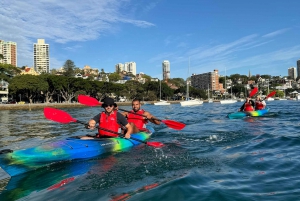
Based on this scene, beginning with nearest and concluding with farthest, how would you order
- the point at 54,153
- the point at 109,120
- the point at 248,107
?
1. the point at 54,153
2. the point at 109,120
3. the point at 248,107

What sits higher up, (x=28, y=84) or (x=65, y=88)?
(x=28, y=84)

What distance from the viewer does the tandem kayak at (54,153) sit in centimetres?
597

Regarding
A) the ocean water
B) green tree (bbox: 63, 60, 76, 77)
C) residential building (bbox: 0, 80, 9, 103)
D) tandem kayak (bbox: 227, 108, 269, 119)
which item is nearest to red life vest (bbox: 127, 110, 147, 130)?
the ocean water

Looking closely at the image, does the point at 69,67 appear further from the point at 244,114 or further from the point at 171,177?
the point at 171,177

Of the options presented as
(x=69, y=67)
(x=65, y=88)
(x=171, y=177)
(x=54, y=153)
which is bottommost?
(x=171, y=177)

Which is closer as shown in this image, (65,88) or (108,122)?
(108,122)

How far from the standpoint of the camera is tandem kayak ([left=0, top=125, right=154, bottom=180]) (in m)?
5.97

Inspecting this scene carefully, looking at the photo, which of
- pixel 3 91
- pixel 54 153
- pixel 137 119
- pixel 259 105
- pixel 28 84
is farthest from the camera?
pixel 3 91

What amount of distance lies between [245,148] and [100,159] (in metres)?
4.38

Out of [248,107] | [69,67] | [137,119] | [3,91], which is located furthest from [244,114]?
[69,67]

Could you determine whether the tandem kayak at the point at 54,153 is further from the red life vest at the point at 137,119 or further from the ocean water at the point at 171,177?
the red life vest at the point at 137,119

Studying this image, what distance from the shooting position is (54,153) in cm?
655

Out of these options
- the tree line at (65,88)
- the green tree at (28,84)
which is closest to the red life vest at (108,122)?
the tree line at (65,88)

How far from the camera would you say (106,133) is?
8.31 metres
